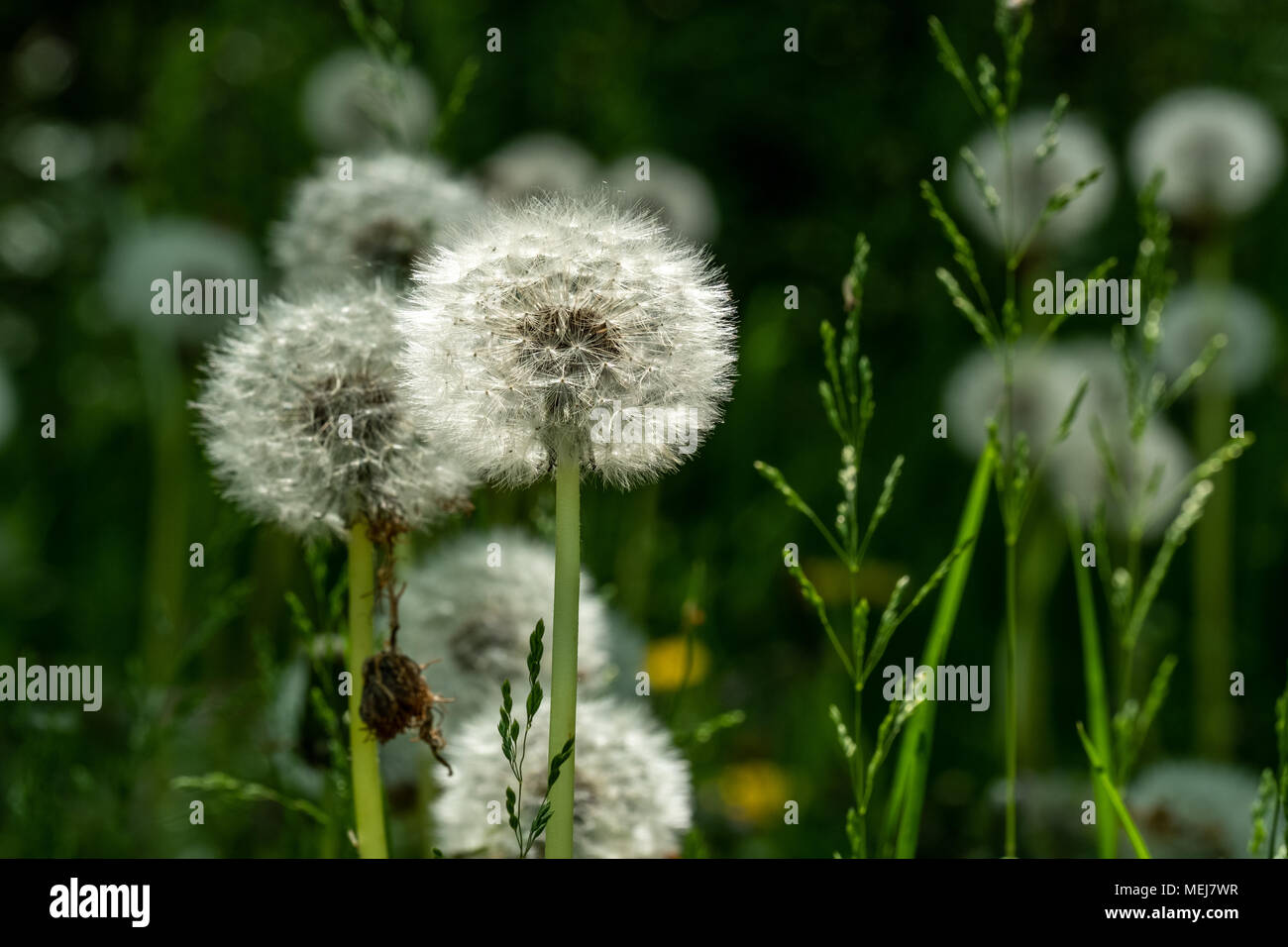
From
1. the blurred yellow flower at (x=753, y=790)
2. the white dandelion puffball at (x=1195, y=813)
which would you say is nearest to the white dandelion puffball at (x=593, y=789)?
the white dandelion puffball at (x=1195, y=813)

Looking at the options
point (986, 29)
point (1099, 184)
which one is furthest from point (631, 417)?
point (986, 29)

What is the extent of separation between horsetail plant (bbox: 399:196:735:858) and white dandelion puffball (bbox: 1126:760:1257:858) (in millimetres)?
1476

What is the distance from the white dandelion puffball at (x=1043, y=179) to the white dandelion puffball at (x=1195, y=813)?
1831 millimetres

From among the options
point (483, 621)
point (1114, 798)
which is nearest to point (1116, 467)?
point (483, 621)

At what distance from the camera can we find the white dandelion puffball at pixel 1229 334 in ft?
14.0

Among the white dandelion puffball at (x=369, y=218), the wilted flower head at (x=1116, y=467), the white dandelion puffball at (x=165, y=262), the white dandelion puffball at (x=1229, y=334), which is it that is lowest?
the wilted flower head at (x=1116, y=467)

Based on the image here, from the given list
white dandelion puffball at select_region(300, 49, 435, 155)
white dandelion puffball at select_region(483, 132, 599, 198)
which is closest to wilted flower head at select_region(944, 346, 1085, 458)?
white dandelion puffball at select_region(483, 132, 599, 198)

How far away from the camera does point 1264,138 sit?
423cm

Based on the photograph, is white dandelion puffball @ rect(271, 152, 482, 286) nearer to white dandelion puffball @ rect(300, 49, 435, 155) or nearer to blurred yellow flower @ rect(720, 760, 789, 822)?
white dandelion puffball @ rect(300, 49, 435, 155)

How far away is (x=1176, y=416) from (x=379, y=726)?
14.2 feet

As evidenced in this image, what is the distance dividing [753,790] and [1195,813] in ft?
4.38

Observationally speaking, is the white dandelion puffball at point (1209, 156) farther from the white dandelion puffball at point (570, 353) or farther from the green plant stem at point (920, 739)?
the white dandelion puffball at point (570, 353)

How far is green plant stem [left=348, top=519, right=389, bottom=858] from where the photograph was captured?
1486 mm

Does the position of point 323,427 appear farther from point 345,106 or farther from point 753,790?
point 345,106
